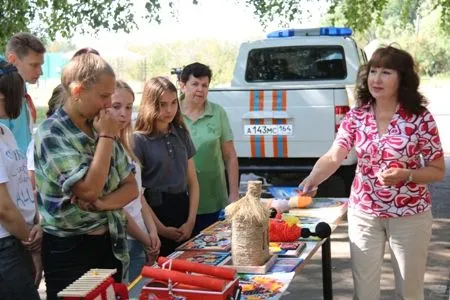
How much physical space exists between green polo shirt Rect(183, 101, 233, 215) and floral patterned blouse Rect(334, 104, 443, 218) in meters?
1.20

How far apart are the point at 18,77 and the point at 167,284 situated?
4.32ft

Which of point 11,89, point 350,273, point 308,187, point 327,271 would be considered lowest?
point 350,273

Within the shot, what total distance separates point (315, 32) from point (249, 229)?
8.27 m

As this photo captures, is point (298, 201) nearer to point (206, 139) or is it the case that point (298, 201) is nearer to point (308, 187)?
point (308, 187)

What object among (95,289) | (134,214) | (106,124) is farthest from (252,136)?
(95,289)

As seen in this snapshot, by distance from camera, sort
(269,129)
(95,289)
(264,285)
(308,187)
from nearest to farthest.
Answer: (95,289) → (264,285) → (308,187) → (269,129)

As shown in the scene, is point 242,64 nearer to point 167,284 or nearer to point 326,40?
point 326,40

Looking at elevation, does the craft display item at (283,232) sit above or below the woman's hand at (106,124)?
below

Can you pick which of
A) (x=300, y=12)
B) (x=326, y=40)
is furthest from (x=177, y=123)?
(x=300, y=12)

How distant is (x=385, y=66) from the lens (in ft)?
12.8

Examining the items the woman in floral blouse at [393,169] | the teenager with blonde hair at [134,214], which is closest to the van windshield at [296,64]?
the woman in floral blouse at [393,169]

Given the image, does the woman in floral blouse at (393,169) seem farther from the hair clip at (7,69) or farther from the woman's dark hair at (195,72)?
the hair clip at (7,69)

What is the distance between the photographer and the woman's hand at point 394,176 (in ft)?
12.1

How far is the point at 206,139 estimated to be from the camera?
4.82 m
